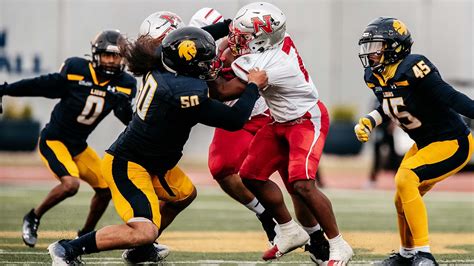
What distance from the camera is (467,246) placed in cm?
794

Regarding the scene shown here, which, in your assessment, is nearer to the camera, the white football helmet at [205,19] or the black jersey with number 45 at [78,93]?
the white football helmet at [205,19]

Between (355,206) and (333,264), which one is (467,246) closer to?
(333,264)

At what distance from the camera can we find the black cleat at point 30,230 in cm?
764

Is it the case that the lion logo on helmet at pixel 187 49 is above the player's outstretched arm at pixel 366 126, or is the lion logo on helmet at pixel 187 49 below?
above

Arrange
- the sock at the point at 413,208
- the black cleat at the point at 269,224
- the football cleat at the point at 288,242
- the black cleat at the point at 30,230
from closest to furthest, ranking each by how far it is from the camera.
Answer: the sock at the point at 413,208 < the football cleat at the point at 288,242 < the black cleat at the point at 269,224 < the black cleat at the point at 30,230

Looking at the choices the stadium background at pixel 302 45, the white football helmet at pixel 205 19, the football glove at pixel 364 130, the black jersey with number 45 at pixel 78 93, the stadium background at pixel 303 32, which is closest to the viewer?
the football glove at pixel 364 130

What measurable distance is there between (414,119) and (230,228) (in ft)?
10.9

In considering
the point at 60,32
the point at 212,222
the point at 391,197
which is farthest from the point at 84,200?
the point at 60,32

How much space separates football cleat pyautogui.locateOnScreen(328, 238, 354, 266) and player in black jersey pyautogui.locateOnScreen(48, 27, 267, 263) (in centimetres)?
112

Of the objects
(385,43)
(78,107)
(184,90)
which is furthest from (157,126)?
(78,107)

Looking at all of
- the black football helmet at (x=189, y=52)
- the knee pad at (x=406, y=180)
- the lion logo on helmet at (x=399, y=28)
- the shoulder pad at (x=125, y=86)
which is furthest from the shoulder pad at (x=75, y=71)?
the knee pad at (x=406, y=180)

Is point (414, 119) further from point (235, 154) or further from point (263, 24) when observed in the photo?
point (235, 154)

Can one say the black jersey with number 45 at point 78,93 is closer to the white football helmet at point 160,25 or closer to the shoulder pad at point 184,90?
the white football helmet at point 160,25

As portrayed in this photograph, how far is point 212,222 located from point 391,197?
171 inches
